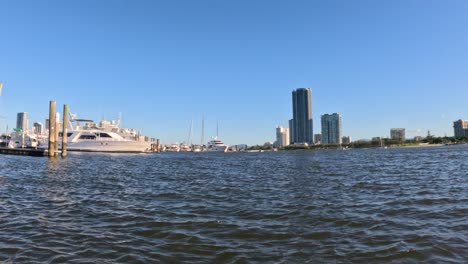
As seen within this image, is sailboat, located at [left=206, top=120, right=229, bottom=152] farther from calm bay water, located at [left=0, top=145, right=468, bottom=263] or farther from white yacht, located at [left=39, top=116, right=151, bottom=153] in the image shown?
calm bay water, located at [left=0, top=145, right=468, bottom=263]

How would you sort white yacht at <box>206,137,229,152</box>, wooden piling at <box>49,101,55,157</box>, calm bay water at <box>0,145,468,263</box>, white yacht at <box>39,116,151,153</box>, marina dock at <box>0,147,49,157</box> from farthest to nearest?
white yacht at <box>206,137,229,152</box>
white yacht at <box>39,116,151,153</box>
marina dock at <box>0,147,49,157</box>
wooden piling at <box>49,101,55,157</box>
calm bay water at <box>0,145,468,263</box>

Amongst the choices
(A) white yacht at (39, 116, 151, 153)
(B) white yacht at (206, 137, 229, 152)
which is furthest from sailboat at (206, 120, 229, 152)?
(A) white yacht at (39, 116, 151, 153)

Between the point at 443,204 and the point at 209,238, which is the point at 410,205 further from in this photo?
the point at 209,238

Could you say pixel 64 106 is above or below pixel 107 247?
above

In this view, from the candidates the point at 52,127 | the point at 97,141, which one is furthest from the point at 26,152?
the point at 52,127

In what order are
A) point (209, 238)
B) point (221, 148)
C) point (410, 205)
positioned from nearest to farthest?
point (209, 238), point (410, 205), point (221, 148)

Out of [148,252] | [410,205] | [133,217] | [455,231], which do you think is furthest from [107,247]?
[410,205]

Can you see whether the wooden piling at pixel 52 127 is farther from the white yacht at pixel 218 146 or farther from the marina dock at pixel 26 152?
the white yacht at pixel 218 146

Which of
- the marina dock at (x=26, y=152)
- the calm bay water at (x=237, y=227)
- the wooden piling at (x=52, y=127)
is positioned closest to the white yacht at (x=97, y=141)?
the marina dock at (x=26, y=152)

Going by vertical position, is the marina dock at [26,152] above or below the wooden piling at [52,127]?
below

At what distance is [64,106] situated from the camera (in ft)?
192

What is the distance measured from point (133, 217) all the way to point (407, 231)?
316 inches

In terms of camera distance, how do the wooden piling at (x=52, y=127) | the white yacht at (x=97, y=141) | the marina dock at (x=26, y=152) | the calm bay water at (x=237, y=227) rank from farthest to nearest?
the white yacht at (x=97, y=141)
the marina dock at (x=26, y=152)
the wooden piling at (x=52, y=127)
the calm bay water at (x=237, y=227)

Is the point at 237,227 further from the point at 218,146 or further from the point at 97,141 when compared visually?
the point at 218,146
